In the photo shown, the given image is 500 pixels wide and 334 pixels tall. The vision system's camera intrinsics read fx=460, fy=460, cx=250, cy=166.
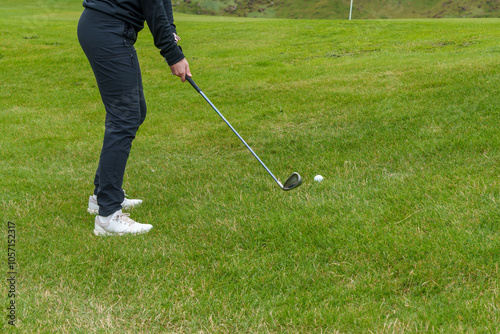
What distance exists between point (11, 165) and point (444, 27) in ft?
62.3

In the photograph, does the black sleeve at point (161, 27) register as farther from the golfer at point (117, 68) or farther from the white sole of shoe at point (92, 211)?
the white sole of shoe at point (92, 211)

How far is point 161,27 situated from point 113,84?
2.29ft

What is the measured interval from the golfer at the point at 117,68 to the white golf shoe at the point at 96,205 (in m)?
0.60

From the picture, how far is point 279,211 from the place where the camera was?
15.1 ft

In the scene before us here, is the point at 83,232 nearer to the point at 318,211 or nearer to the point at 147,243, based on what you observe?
the point at 147,243

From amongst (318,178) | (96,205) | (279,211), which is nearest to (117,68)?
(96,205)

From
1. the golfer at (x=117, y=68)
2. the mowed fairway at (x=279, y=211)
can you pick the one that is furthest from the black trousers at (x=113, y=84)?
the mowed fairway at (x=279, y=211)

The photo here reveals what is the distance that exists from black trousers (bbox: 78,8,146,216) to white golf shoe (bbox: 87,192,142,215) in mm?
633

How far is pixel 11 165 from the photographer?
7043 mm

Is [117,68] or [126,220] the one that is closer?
[117,68]

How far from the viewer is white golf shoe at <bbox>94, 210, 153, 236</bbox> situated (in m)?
4.45

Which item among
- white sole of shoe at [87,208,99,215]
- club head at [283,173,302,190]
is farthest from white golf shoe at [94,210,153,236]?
club head at [283,173,302,190]

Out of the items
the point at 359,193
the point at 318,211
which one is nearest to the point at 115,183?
the point at 318,211

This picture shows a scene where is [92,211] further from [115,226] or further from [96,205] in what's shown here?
[115,226]
